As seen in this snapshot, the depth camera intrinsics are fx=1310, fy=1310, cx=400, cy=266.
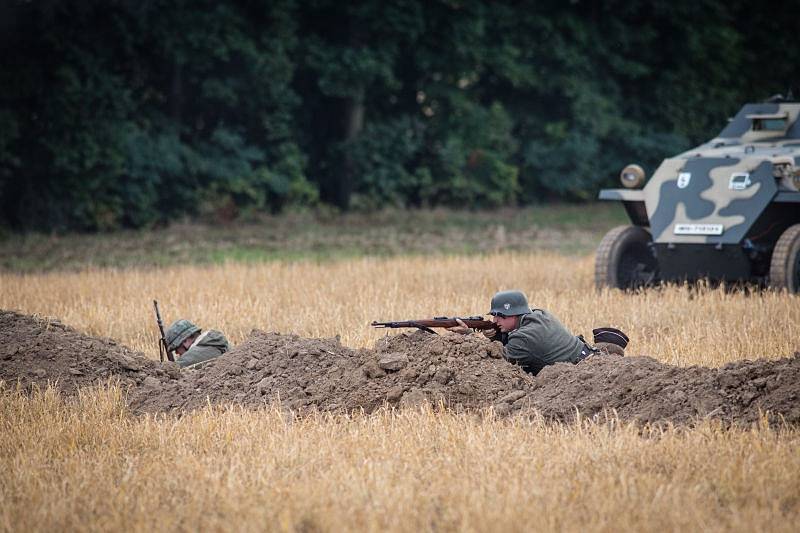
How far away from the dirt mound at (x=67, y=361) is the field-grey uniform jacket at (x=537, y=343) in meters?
3.10

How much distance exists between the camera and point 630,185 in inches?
744

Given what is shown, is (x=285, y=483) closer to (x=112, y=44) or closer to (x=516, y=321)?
(x=516, y=321)

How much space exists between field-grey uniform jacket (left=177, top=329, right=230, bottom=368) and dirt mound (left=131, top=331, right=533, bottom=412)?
2.50 ft

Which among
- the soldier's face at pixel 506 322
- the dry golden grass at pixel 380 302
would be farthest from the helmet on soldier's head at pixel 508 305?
the dry golden grass at pixel 380 302

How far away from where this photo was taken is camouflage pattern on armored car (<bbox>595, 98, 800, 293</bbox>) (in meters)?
17.2

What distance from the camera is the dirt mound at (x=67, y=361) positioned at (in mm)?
11695

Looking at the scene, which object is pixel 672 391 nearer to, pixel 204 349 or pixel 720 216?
pixel 204 349

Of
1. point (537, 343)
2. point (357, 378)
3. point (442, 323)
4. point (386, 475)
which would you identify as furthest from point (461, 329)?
point (386, 475)

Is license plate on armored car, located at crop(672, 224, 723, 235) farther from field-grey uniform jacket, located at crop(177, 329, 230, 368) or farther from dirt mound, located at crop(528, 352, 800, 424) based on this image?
field-grey uniform jacket, located at crop(177, 329, 230, 368)

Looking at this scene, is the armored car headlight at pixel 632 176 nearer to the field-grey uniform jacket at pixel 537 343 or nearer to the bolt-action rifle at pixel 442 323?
the field-grey uniform jacket at pixel 537 343

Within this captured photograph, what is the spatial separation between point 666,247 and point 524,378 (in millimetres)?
7629

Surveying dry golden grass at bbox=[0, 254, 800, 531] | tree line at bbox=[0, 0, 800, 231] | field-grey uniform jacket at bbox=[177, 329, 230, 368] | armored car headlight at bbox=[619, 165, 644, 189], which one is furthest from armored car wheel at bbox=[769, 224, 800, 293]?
tree line at bbox=[0, 0, 800, 231]

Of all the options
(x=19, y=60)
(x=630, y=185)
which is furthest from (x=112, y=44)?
(x=630, y=185)

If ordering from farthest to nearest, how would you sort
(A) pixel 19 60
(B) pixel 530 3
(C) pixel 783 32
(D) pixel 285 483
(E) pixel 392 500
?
1. (C) pixel 783 32
2. (B) pixel 530 3
3. (A) pixel 19 60
4. (D) pixel 285 483
5. (E) pixel 392 500
